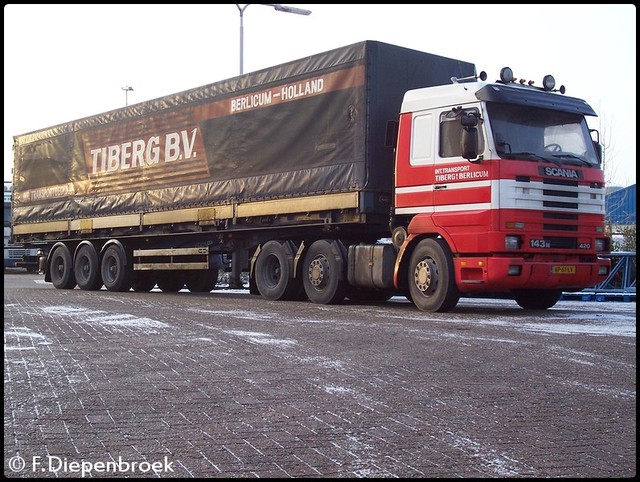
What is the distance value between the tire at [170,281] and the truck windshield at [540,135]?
11417 mm

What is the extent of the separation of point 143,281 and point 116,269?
85 cm

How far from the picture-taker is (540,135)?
1390 centimetres

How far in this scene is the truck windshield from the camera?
1353 centimetres

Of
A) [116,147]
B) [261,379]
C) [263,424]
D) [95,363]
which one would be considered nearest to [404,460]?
[263,424]

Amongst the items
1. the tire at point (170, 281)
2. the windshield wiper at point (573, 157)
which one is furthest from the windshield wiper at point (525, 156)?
the tire at point (170, 281)

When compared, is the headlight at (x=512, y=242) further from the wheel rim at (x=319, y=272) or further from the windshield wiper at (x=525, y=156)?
the wheel rim at (x=319, y=272)

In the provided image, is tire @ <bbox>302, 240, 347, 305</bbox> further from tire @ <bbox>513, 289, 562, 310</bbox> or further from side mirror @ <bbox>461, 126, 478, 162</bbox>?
side mirror @ <bbox>461, 126, 478, 162</bbox>

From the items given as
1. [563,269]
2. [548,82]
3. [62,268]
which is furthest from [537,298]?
[62,268]

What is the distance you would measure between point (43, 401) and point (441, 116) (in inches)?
→ 356

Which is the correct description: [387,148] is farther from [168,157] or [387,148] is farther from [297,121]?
[168,157]

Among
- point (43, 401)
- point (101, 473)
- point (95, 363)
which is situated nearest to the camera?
point (101, 473)

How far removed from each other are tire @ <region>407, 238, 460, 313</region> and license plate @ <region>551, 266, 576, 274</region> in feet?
4.90

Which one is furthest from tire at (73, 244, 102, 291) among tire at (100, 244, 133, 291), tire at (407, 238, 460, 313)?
tire at (407, 238, 460, 313)

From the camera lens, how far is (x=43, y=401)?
6559mm
